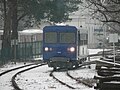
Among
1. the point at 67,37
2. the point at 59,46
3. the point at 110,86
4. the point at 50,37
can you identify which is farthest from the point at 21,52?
the point at 110,86

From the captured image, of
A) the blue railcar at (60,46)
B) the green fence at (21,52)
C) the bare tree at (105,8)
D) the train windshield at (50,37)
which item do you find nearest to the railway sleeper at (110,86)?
the bare tree at (105,8)

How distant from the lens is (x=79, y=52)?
30125mm

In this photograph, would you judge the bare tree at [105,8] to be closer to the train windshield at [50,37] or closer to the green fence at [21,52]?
the train windshield at [50,37]

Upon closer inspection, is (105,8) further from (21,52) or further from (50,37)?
(21,52)

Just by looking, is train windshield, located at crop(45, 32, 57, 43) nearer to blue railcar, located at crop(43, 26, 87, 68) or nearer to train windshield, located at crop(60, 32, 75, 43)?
blue railcar, located at crop(43, 26, 87, 68)

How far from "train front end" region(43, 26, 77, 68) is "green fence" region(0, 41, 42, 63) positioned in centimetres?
1020

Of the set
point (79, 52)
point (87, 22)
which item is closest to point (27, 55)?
point (79, 52)

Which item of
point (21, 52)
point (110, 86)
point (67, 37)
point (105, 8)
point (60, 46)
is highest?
point (105, 8)

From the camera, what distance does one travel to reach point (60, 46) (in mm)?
29234

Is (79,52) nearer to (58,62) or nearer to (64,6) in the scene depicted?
(58,62)

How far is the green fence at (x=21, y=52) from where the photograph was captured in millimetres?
42237

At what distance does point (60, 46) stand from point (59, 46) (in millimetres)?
70

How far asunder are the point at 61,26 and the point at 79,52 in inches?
94.7

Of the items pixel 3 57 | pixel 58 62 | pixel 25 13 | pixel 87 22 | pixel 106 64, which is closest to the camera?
pixel 106 64
